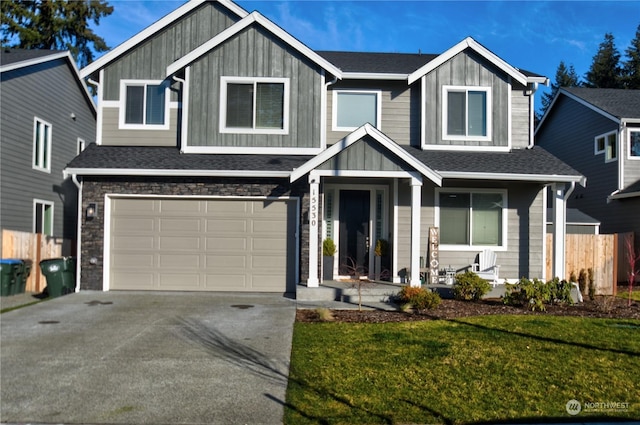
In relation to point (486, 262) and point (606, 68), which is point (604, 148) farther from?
point (606, 68)

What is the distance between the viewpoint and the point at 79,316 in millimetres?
9766

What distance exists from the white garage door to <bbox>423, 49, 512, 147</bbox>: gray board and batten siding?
4.48 meters

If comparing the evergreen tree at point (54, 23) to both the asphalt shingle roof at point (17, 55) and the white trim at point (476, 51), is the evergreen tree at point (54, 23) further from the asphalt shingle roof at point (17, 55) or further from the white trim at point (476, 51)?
the white trim at point (476, 51)

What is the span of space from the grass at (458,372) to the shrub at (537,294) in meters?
1.62

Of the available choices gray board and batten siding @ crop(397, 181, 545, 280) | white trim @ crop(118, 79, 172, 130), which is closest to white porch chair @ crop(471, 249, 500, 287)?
gray board and batten siding @ crop(397, 181, 545, 280)

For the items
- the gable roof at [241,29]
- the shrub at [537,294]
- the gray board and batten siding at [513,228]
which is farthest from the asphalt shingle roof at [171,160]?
the shrub at [537,294]

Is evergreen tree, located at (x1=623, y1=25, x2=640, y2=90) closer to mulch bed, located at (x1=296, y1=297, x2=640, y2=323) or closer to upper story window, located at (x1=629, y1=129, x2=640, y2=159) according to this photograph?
upper story window, located at (x1=629, y1=129, x2=640, y2=159)

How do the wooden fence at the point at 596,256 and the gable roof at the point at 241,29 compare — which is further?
the wooden fence at the point at 596,256

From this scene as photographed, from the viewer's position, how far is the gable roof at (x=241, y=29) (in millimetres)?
13172

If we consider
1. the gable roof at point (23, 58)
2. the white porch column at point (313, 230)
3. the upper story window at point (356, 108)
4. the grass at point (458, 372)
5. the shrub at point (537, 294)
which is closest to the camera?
the grass at point (458, 372)

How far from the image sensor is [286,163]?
12.7m

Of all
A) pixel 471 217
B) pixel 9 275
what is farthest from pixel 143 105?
pixel 471 217

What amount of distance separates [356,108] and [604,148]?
448 inches

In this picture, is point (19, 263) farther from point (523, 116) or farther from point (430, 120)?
point (523, 116)
